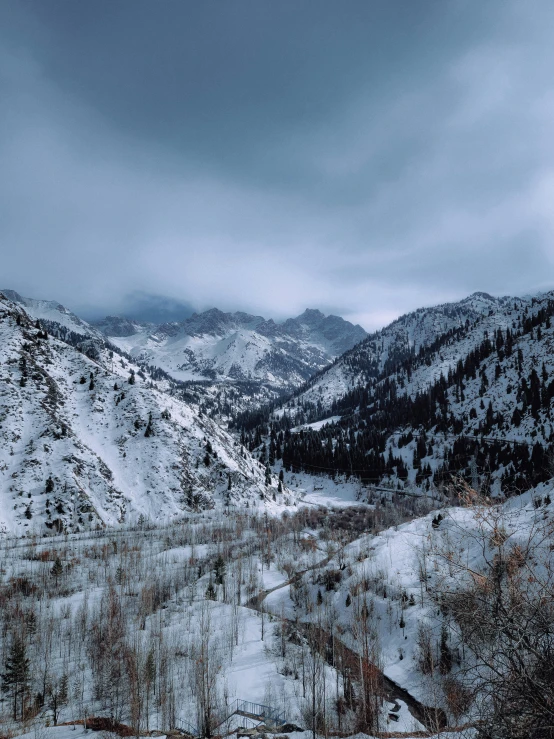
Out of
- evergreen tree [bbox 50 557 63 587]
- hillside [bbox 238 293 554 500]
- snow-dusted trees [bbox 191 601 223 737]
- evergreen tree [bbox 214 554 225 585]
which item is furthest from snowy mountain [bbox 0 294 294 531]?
hillside [bbox 238 293 554 500]

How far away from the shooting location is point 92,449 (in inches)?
2709

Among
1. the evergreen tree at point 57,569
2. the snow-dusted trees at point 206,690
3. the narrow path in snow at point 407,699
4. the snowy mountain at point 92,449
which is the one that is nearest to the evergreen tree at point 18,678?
the snow-dusted trees at point 206,690

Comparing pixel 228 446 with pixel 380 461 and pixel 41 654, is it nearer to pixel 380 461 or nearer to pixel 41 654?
pixel 380 461

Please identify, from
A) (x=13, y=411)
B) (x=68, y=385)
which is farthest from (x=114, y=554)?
(x=68, y=385)

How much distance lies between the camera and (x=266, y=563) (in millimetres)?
50031

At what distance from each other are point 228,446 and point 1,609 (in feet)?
216

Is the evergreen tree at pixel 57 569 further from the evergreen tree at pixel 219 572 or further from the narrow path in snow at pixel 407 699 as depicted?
the narrow path in snow at pixel 407 699

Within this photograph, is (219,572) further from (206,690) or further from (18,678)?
(18,678)

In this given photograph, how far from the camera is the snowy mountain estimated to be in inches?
2216

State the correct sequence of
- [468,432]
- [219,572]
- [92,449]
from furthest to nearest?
[468,432] → [92,449] → [219,572]

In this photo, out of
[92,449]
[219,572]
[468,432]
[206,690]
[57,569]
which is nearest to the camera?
[206,690]

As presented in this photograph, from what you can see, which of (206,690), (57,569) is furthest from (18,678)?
(57,569)

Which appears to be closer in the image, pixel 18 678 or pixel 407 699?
pixel 18 678

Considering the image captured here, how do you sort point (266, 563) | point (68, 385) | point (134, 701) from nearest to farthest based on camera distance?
point (134, 701), point (266, 563), point (68, 385)
